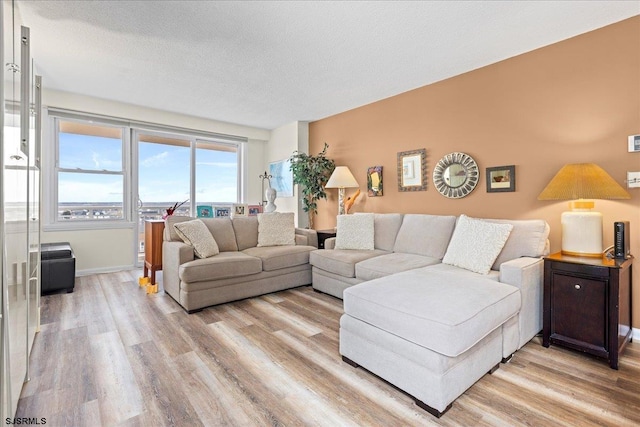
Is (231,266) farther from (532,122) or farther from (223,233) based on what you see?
(532,122)

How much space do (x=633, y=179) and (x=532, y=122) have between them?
0.90m

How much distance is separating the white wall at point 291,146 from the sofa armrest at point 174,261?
2.54m

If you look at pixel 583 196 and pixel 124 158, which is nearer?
pixel 583 196

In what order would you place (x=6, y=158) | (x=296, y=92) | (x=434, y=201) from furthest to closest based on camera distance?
(x=296, y=92) → (x=434, y=201) → (x=6, y=158)

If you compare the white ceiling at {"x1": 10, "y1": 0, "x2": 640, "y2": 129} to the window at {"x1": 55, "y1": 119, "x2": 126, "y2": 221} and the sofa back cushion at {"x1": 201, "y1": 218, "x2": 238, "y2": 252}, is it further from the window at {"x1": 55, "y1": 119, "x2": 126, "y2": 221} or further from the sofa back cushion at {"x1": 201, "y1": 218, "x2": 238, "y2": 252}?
the sofa back cushion at {"x1": 201, "y1": 218, "x2": 238, "y2": 252}

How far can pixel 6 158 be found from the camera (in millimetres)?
1244

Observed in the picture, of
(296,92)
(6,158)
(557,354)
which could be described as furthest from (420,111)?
(6,158)

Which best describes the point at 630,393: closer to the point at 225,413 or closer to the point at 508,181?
the point at 508,181

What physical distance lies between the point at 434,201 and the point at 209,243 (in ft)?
8.72

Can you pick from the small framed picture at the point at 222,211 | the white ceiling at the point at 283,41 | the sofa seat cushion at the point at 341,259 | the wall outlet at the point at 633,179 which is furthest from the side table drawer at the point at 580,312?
the small framed picture at the point at 222,211

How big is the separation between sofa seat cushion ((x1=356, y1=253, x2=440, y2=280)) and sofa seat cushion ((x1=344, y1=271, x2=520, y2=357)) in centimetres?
58

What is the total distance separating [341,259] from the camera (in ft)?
10.6

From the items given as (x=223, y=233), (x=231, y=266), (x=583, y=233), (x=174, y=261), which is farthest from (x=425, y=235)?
(x=174, y=261)

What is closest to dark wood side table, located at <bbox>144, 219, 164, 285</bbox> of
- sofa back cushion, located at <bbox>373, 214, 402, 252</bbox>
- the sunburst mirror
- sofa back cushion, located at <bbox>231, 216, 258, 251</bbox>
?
sofa back cushion, located at <bbox>231, 216, 258, 251</bbox>
